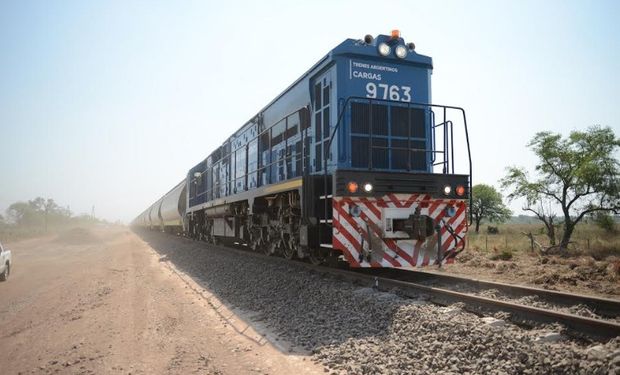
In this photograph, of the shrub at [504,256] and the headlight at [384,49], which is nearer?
the headlight at [384,49]

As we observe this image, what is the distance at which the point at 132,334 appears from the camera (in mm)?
5473

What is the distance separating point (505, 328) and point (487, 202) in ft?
196

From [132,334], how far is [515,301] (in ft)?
15.5

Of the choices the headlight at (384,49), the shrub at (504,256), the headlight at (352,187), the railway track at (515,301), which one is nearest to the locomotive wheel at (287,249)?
the railway track at (515,301)

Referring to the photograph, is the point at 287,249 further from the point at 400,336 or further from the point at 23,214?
the point at 23,214

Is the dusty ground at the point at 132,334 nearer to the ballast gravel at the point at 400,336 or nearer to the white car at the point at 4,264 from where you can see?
the ballast gravel at the point at 400,336

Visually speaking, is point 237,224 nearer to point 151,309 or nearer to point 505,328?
point 151,309

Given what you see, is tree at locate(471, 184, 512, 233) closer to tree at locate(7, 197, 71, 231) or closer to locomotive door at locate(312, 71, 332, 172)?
locomotive door at locate(312, 71, 332, 172)

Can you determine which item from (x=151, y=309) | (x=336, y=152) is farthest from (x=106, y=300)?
(x=336, y=152)

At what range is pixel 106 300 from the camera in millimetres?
7777

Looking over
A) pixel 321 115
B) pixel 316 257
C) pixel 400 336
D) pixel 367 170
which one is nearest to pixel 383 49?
pixel 321 115

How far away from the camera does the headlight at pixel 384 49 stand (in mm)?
7930

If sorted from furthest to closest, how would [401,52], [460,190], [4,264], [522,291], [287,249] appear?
[4,264] → [287,249] → [401,52] → [460,190] → [522,291]

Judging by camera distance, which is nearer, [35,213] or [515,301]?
[515,301]
